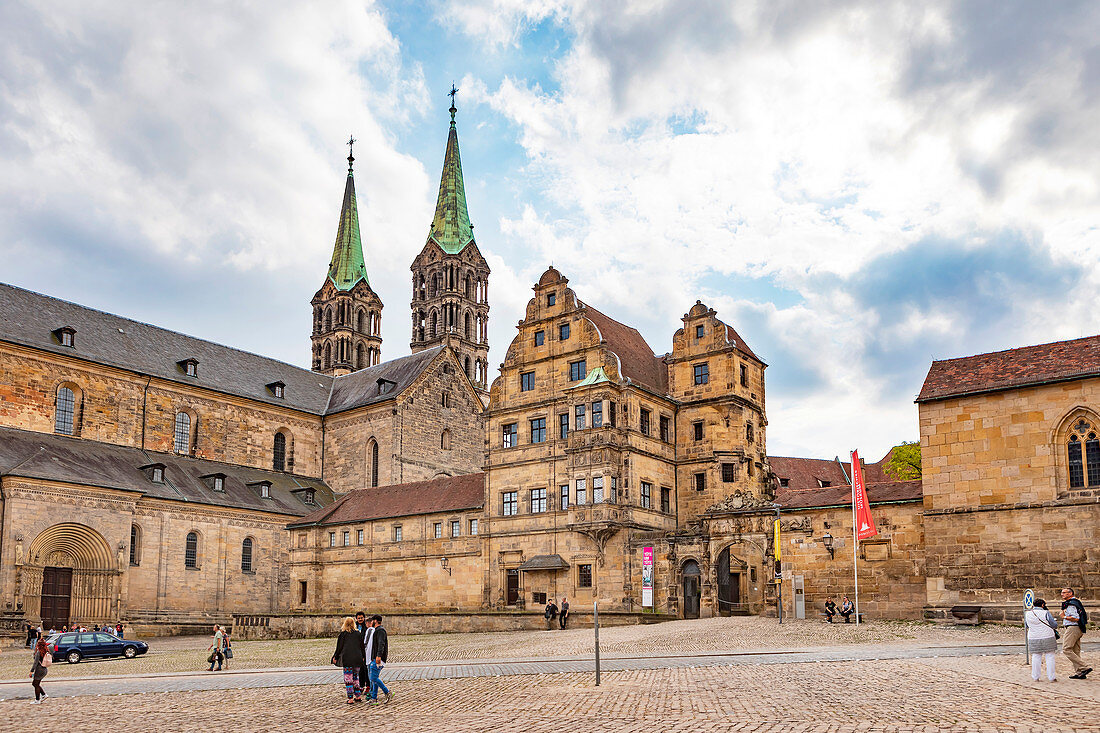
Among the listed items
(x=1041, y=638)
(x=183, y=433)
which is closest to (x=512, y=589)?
(x=183, y=433)

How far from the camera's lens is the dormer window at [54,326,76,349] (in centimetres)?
5619

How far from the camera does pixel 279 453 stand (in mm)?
67062

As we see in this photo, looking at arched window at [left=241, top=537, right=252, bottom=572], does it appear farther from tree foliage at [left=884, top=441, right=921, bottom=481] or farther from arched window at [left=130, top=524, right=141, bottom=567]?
tree foliage at [left=884, top=441, right=921, bottom=481]

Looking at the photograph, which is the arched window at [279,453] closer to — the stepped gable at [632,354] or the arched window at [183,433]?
the arched window at [183,433]

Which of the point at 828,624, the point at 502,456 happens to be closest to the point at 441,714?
the point at 828,624

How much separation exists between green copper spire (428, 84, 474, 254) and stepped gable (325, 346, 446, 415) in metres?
28.5

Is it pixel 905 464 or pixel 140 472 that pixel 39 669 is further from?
pixel 905 464

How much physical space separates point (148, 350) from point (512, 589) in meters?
30.5

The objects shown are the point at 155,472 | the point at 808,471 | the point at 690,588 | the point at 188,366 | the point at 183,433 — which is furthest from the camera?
the point at 808,471

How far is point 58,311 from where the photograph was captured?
191 ft

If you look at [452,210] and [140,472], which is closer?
[140,472]

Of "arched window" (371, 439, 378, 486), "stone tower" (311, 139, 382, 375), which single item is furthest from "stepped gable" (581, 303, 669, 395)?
"stone tower" (311, 139, 382, 375)

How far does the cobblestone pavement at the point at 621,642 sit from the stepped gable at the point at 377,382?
1184 inches

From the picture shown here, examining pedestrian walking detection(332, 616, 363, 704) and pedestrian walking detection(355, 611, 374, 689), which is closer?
pedestrian walking detection(332, 616, 363, 704)
